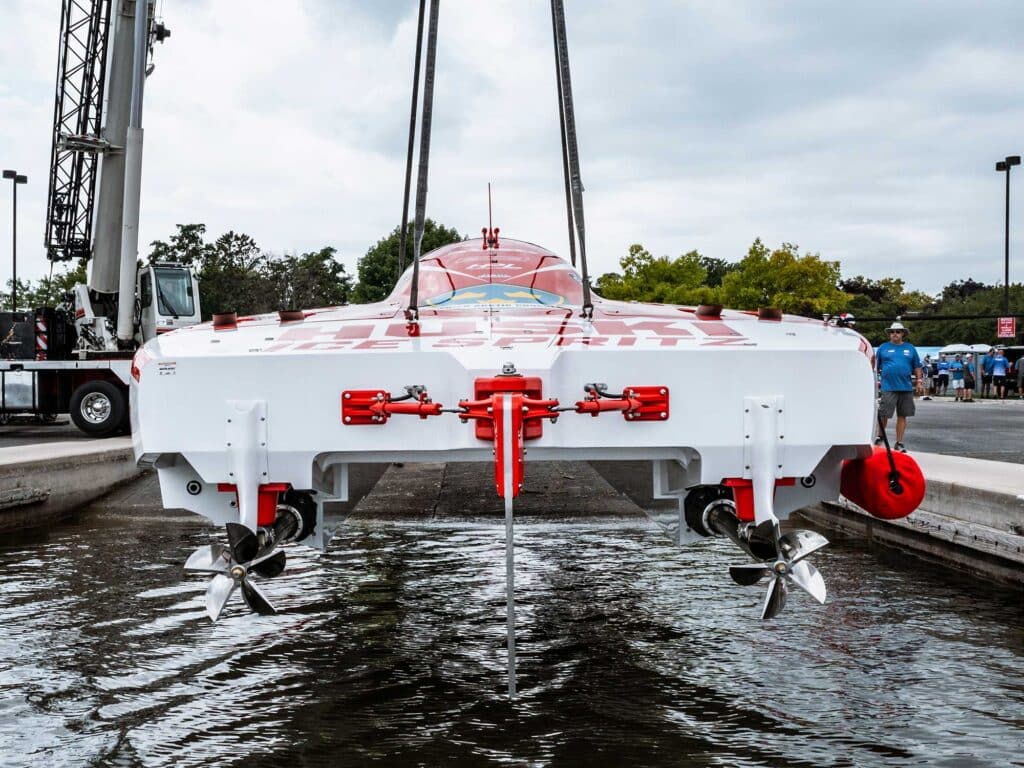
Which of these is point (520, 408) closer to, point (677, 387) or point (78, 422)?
point (677, 387)

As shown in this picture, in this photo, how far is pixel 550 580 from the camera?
6727mm

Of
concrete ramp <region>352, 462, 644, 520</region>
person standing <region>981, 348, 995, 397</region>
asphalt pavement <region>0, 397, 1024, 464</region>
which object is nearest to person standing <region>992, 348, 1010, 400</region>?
person standing <region>981, 348, 995, 397</region>

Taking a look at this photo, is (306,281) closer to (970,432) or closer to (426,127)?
(970,432)

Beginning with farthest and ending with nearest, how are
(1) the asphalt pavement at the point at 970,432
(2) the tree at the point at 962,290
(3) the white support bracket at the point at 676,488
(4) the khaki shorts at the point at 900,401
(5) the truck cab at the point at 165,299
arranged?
(2) the tree at the point at 962,290 < (5) the truck cab at the point at 165,299 < (1) the asphalt pavement at the point at 970,432 < (4) the khaki shorts at the point at 900,401 < (3) the white support bracket at the point at 676,488

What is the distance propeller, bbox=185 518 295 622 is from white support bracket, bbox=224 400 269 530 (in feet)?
0.44

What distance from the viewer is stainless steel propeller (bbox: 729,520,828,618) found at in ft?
13.2

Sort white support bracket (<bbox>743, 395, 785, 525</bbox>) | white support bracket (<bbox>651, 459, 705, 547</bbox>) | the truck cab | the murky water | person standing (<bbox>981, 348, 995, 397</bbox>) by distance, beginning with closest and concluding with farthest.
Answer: the murky water
white support bracket (<bbox>743, 395, 785, 525</bbox>)
white support bracket (<bbox>651, 459, 705, 547</bbox>)
the truck cab
person standing (<bbox>981, 348, 995, 397</bbox>)

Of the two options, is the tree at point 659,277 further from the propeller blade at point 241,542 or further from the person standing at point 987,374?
the propeller blade at point 241,542

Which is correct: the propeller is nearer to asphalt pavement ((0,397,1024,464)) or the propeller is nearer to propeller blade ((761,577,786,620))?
propeller blade ((761,577,786,620))

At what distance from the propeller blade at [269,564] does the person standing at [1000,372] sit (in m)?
30.8

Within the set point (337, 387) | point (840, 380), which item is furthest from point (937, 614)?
point (337, 387)

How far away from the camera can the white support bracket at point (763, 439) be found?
4.24 metres

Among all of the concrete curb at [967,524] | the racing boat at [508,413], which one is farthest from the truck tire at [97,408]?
the racing boat at [508,413]

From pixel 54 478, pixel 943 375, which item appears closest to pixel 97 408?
pixel 54 478
